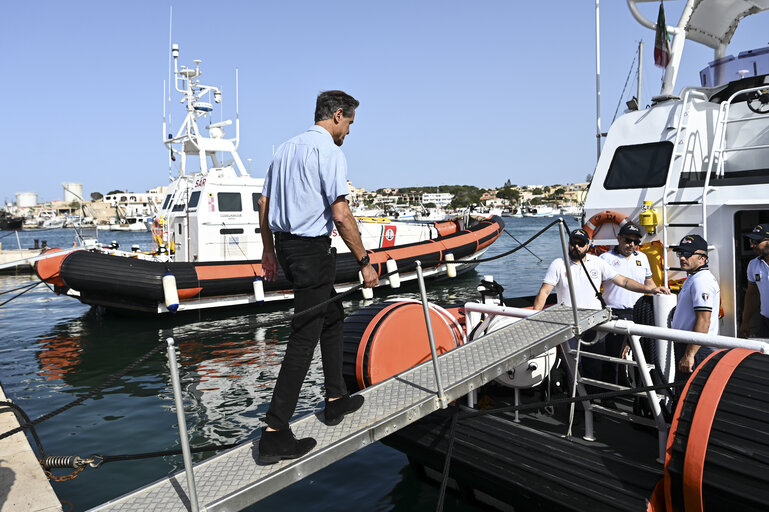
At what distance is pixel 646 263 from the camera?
506 cm

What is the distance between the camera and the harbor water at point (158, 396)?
466cm

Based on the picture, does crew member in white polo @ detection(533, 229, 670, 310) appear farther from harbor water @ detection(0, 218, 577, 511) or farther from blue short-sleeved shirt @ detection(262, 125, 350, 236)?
blue short-sleeved shirt @ detection(262, 125, 350, 236)

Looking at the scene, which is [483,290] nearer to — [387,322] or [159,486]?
[387,322]

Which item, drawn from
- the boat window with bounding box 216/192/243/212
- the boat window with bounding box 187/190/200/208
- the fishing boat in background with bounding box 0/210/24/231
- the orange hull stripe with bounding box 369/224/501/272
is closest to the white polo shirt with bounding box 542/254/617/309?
the orange hull stripe with bounding box 369/224/501/272

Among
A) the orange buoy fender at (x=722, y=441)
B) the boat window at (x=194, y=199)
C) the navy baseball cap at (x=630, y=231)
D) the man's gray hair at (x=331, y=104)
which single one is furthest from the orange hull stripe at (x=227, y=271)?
the orange buoy fender at (x=722, y=441)

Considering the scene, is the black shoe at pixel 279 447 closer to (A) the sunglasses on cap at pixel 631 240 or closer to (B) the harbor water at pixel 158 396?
(B) the harbor water at pixel 158 396

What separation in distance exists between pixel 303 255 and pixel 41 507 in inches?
90.6

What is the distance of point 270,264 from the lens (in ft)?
10.0

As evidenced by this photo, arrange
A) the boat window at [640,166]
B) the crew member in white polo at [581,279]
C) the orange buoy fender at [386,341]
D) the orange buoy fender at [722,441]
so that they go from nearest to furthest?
the orange buoy fender at [722,441]
the orange buoy fender at [386,341]
the crew member in white polo at [581,279]
the boat window at [640,166]

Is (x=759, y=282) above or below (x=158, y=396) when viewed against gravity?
above

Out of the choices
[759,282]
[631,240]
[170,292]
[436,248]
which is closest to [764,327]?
[759,282]

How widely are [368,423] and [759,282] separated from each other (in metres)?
3.45

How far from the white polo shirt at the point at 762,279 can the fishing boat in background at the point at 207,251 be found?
5985 mm

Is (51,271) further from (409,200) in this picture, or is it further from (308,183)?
(409,200)
